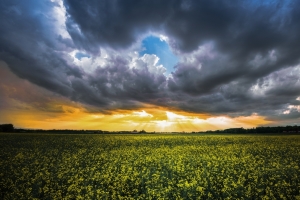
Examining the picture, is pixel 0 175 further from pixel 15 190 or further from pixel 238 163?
pixel 238 163

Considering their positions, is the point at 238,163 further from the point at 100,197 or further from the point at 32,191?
the point at 32,191

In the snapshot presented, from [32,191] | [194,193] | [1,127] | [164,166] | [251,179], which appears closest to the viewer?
[194,193]

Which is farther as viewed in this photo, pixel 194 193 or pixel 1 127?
pixel 1 127

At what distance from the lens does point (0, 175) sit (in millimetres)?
14289

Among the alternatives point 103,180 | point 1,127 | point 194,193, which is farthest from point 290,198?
point 1,127

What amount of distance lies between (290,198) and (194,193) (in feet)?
16.1

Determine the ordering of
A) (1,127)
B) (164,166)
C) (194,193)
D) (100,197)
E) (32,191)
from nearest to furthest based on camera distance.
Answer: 1. (100,197)
2. (194,193)
3. (32,191)
4. (164,166)
5. (1,127)

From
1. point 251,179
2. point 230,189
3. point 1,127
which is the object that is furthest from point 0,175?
point 1,127

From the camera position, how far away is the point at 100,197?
9.56 metres

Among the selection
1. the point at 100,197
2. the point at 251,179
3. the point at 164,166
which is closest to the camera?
the point at 100,197

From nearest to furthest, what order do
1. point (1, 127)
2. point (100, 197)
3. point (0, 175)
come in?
point (100, 197)
point (0, 175)
point (1, 127)

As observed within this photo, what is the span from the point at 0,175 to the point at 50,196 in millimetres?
6988

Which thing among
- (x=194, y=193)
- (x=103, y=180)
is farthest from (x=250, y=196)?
(x=103, y=180)

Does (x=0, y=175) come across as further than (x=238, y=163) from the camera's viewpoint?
No
